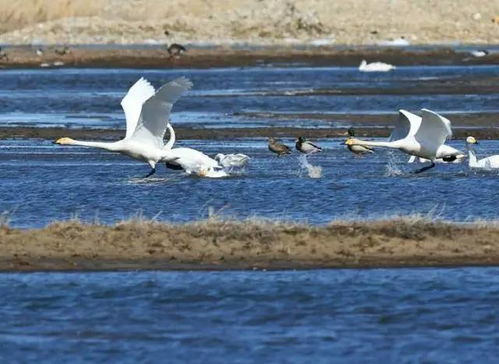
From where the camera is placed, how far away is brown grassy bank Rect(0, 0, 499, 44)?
Answer: 2697 inches

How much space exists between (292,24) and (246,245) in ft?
190

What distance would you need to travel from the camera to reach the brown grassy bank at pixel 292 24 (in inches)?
2697

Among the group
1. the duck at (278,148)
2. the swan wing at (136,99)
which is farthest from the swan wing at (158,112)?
the duck at (278,148)

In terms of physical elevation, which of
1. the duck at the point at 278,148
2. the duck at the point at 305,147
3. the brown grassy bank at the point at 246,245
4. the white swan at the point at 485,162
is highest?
the brown grassy bank at the point at 246,245

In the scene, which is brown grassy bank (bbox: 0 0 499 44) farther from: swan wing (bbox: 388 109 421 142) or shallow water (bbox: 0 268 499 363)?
shallow water (bbox: 0 268 499 363)

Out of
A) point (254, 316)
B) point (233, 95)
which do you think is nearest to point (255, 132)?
point (233, 95)

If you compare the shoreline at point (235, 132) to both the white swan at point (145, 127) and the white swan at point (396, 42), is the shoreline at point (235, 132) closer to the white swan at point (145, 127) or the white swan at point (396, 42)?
the white swan at point (145, 127)

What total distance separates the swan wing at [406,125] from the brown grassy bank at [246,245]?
6.24 m

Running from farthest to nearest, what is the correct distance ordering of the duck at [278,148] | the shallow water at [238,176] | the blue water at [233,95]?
1. the blue water at [233,95]
2. the duck at [278,148]
3. the shallow water at [238,176]

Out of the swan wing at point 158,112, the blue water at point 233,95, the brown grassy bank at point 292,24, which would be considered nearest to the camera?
the swan wing at point 158,112

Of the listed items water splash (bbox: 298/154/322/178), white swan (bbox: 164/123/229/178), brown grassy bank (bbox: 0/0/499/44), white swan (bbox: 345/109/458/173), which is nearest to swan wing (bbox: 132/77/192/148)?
white swan (bbox: 164/123/229/178)

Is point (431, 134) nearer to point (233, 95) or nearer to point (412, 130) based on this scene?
point (412, 130)

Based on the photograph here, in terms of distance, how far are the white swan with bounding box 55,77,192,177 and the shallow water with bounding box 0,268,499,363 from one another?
20.1 feet

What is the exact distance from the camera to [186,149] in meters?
18.2
